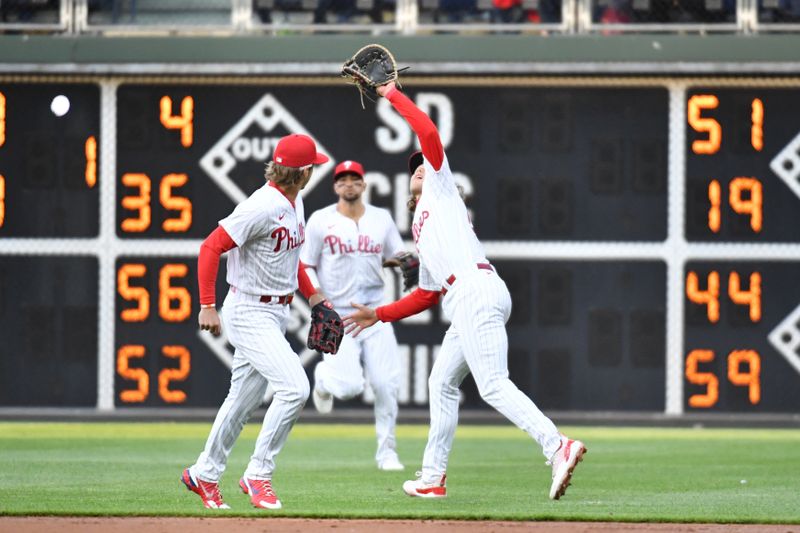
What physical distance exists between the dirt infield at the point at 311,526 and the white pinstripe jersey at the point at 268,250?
120 cm

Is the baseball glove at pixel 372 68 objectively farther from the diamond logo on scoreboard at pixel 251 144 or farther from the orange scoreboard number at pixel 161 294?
the orange scoreboard number at pixel 161 294

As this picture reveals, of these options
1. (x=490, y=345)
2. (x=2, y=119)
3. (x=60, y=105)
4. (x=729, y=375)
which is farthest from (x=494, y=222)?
(x=490, y=345)

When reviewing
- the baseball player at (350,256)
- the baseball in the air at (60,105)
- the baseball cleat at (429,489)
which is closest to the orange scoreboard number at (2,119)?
the baseball in the air at (60,105)

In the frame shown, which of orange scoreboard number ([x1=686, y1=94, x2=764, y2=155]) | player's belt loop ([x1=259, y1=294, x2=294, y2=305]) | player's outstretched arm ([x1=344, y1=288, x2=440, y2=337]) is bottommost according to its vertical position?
player's outstretched arm ([x1=344, y1=288, x2=440, y2=337])

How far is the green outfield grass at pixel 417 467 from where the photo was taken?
8609 mm

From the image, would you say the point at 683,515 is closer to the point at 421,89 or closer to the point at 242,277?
the point at 242,277

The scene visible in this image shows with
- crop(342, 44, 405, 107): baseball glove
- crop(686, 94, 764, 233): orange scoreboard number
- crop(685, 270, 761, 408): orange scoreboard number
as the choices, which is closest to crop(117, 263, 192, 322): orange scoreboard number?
crop(685, 270, 761, 408): orange scoreboard number

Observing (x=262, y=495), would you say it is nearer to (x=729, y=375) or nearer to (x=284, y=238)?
(x=284, y=238)

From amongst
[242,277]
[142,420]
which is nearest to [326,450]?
[142,420]

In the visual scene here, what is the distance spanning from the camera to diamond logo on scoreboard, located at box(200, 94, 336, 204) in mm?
15250

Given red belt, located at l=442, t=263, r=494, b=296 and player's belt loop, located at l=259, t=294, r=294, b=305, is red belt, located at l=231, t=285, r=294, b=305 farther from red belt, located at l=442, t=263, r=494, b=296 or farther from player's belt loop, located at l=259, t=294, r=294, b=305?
red belt, located at l=442, t=263, r=494, b=296

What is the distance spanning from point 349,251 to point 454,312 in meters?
3.43

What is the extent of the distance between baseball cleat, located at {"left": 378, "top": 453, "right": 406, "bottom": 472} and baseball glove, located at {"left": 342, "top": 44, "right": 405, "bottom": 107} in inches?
129

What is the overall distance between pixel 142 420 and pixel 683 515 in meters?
7.80
